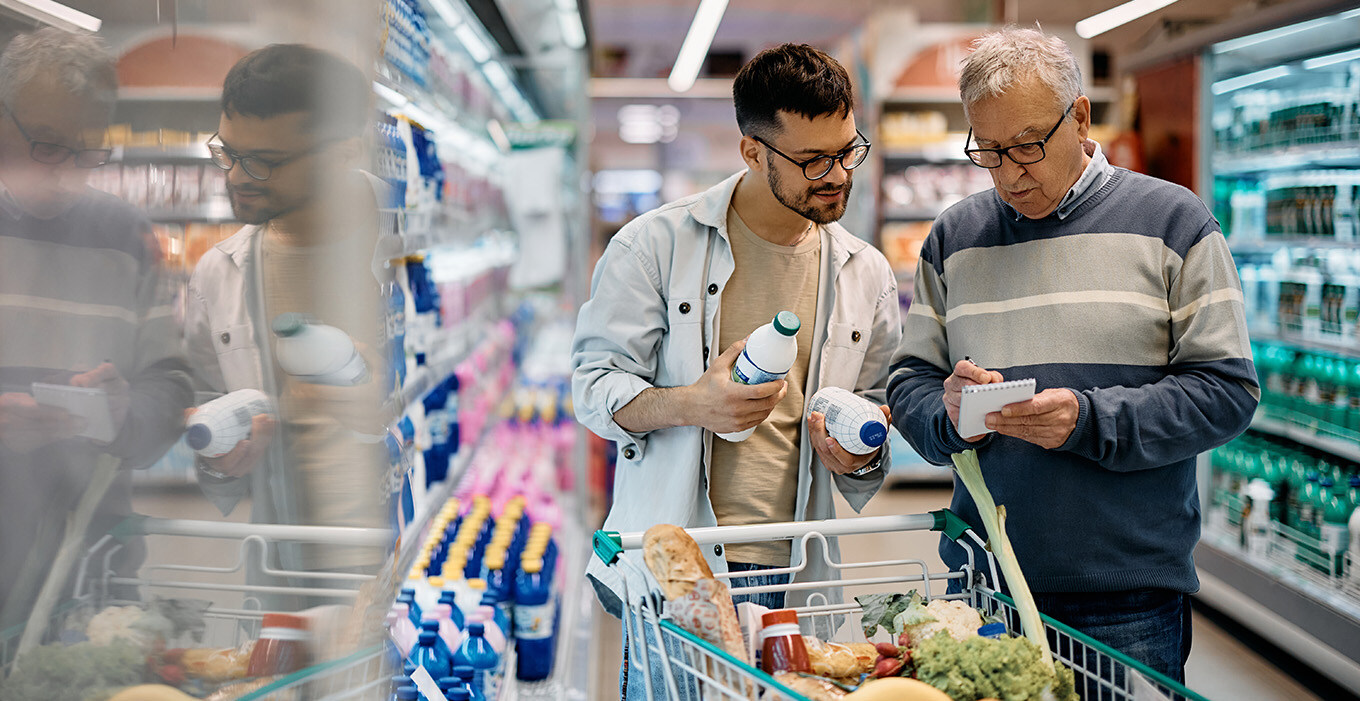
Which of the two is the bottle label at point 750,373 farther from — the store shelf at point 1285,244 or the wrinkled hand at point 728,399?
the store shelf at point 1285,244

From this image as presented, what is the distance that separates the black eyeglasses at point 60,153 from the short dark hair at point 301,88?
0.42ft

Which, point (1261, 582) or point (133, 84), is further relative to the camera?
point (1261, 582)

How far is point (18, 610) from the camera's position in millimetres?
772

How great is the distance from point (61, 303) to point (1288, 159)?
4.81m

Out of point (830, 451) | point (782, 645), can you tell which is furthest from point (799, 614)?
point (830, 451)

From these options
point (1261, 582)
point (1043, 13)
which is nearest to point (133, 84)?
point (1261, 582)

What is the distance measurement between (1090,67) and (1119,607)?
681 cm

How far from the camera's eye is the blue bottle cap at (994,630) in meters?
1.35

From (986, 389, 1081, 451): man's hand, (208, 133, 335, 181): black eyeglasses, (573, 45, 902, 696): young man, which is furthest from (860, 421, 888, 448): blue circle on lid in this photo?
(208, 133, 335, 181): black eyeglasses

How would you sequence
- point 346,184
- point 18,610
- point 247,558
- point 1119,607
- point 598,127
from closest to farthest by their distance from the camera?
point 18,610 < point 247,558 < point 346,184 < point 1119,607 < point 598,127

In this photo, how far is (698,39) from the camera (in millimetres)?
8250

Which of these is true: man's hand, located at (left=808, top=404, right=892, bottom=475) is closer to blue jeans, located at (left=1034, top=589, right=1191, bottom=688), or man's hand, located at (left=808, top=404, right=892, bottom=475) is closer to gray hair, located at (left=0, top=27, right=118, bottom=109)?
blue jeans, located at (left=1034, top=589, right=1191, bottom=688)

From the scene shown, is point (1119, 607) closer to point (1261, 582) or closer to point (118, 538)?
point (118, 538)

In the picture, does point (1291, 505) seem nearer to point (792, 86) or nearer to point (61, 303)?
point (792, 86)
